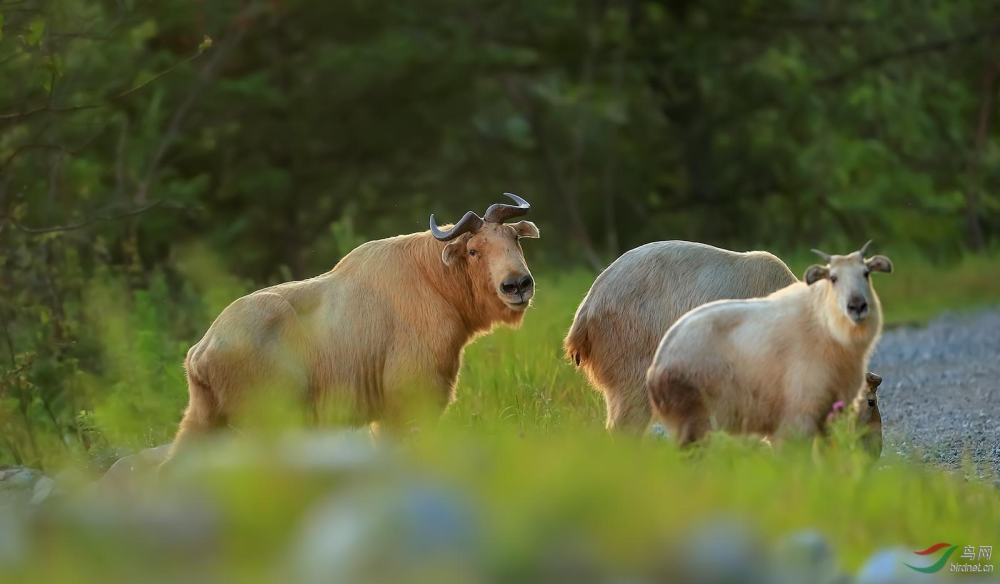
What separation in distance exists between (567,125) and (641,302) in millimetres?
15234

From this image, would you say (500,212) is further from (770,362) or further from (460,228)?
(770,362)

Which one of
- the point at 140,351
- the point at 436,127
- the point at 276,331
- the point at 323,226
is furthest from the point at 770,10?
the point at 276,331

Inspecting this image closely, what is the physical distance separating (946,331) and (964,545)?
1033 centimetres

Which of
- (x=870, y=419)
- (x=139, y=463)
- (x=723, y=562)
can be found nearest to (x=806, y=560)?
(x=723, y=562)

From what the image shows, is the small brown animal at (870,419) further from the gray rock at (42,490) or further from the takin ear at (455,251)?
the gray rock at (42,490)

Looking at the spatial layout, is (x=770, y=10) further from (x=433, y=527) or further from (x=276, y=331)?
(x=433, y=527)

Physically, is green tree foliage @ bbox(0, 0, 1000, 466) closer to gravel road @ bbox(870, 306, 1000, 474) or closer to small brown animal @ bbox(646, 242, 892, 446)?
gravel road @ bbox(870, 306, 1000, 474)

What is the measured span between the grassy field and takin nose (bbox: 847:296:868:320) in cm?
57

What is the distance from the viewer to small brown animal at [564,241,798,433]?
24.6 feet

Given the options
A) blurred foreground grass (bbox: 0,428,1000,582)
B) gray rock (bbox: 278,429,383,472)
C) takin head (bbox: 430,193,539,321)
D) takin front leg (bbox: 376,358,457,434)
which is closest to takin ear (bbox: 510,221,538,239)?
takin head (bbox: 430,193,539,321)

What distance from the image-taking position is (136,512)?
4008 mm

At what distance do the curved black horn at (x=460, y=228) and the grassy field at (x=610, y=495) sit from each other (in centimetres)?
103

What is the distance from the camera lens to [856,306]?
597cm

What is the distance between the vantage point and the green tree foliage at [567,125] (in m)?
→ 18.8
